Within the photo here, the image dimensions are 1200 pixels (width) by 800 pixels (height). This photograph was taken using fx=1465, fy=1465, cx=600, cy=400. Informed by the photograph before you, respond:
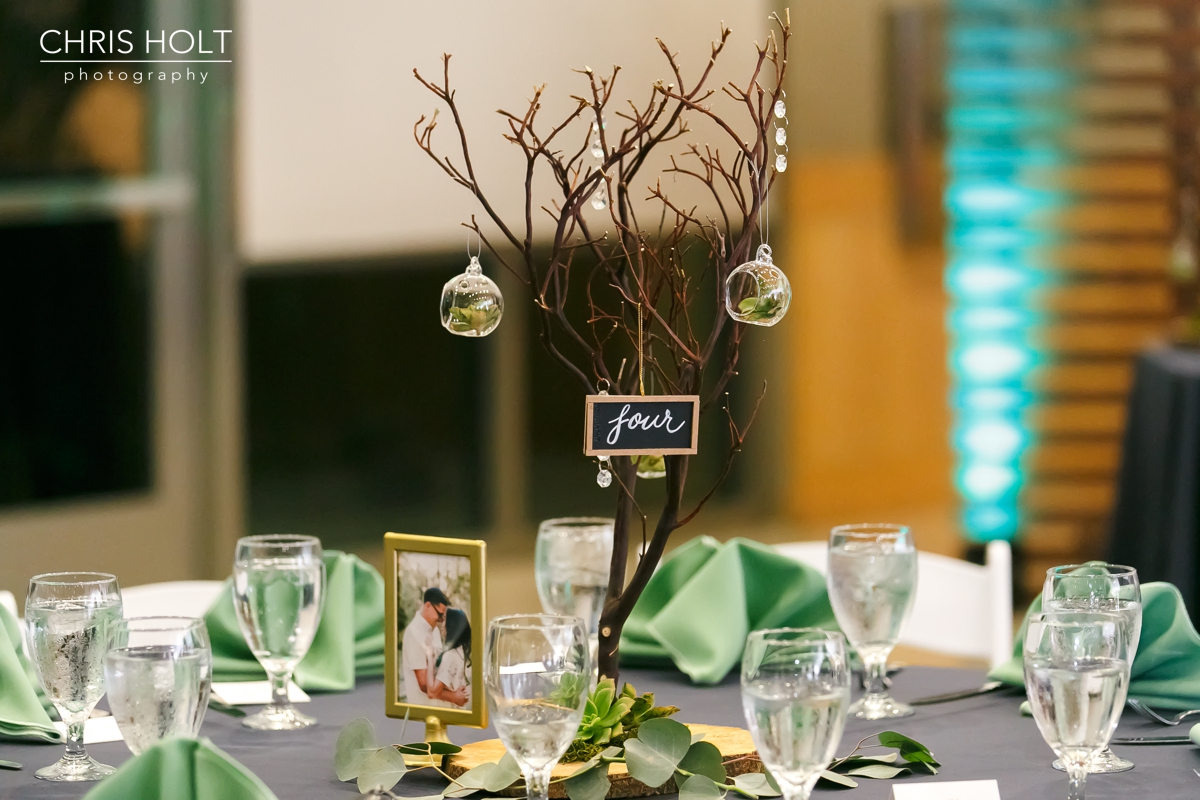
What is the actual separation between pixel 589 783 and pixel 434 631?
0.69ft

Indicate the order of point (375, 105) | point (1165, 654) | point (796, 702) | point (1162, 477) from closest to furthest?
point (796, 702), point (1165, 654), point (1162, 477), point (375, 105)

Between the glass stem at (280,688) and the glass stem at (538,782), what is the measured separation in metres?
0.43

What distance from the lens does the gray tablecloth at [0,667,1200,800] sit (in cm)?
117

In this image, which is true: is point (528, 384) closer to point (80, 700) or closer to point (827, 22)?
point (827, 22)

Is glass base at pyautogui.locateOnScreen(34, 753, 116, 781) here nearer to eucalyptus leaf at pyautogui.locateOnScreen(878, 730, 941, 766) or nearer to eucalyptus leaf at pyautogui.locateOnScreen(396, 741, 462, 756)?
eucalyptus leaf at pyautogui.locateOnScreen(396, 741, 462, 756)

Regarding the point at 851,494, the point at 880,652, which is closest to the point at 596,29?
the point at 851,494

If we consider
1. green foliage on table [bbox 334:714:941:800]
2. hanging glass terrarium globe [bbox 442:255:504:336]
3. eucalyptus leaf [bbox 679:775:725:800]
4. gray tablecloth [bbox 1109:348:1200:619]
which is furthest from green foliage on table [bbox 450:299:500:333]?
gray tablecloth [bbox 1109:348:1200:619]

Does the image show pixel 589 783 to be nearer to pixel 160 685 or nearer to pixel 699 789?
pixel 699 789

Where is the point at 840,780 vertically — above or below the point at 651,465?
below

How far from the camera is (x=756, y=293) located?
1242mm

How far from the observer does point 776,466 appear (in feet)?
19.2

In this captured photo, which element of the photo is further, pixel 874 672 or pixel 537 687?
pixel 874 672

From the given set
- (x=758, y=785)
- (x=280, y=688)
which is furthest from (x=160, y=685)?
(x=758, y=785)

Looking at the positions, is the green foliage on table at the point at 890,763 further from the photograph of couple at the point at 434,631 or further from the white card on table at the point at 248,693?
the white card on table at the point at 248,693
